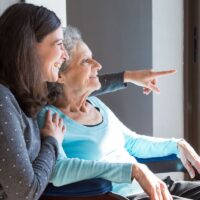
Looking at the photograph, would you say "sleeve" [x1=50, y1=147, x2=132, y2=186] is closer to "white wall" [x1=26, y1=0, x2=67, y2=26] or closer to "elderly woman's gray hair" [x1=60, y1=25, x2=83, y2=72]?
"elderly woman's gray hair" [x1=60, y1=25, x2=83, y2=72]

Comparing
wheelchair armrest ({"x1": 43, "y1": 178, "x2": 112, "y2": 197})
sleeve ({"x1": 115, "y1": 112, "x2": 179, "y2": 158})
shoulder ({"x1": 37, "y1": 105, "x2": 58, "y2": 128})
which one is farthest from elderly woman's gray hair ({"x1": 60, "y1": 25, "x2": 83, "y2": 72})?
wheelchair armrest ({"x1": 43, "y1": 178, "x2": 112, "y2": 197})

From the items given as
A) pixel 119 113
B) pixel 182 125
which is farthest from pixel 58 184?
pixel 182 125

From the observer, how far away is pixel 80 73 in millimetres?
1719

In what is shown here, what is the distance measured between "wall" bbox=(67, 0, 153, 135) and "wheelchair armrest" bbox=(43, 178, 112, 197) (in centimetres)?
104

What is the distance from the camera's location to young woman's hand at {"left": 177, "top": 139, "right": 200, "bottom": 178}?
1744 mm

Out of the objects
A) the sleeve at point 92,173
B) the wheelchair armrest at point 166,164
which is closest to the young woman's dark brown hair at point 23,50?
the sleeve at point 92,173

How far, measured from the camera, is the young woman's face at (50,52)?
1375 mm

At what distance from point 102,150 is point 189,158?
0.36 m

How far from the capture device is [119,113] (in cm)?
244

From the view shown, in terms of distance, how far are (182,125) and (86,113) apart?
1249mm

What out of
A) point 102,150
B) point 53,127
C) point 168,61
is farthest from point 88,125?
point 168,61

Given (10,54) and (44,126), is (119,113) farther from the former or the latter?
(10,54)

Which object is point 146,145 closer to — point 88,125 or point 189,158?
point 189,158

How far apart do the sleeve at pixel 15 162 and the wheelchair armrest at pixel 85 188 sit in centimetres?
11
